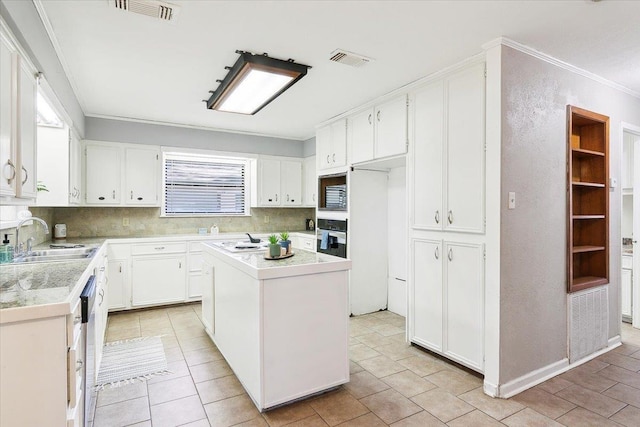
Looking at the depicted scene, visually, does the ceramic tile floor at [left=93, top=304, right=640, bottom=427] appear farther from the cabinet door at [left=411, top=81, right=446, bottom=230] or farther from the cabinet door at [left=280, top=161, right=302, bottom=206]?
the cabinet door at [left=280, top=161, right=302, bottom=206]

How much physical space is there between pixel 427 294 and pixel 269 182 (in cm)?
Result: 330

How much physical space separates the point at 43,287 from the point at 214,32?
6.04ft

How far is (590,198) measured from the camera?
330 centimetres

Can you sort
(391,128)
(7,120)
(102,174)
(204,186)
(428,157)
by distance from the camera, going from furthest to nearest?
1. (204,186)
2. (102,174)
3. (391,128)
4. (428,157)
5. (7,120)

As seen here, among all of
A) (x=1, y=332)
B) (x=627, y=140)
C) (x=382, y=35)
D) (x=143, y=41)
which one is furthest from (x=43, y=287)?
(x=627, y=140)

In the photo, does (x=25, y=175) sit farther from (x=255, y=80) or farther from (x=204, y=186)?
(x=204, y=186)

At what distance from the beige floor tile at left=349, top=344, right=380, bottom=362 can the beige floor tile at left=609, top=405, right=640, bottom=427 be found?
166cm

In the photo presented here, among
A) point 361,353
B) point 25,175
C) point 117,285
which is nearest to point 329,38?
point 25,175

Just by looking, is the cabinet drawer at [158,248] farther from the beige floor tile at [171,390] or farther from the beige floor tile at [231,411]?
the beige floor tile at [231,411]

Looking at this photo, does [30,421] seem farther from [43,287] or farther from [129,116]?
[129,116]

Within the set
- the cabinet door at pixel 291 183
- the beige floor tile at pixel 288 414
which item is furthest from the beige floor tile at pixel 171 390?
the cabinet door at pixel 291 183

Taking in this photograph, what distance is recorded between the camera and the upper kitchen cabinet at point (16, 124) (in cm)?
159

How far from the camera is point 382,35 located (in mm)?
2395

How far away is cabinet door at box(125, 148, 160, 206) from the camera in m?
4.65
